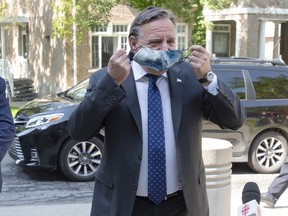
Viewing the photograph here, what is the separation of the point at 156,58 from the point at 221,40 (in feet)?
70.8

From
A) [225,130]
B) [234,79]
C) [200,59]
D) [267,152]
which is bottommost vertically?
[267,152]

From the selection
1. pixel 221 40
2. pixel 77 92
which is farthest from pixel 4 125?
pixel 221 40

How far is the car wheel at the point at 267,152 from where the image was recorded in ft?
27.2

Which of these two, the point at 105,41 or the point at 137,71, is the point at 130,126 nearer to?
the point at 137,71

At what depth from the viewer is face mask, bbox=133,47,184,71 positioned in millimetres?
2568

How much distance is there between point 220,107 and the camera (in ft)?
8.79

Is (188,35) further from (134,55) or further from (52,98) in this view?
(134,55)

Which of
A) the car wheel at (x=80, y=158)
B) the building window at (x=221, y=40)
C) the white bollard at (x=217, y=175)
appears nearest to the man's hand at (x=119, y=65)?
the white bollard at (x=217, y=175)

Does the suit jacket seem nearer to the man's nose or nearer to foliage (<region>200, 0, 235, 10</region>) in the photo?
the man's nose

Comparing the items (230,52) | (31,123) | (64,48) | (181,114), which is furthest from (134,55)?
(230,52)

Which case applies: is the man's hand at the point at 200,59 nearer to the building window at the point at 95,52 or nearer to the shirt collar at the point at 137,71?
the shirt collar at the point at 137,71

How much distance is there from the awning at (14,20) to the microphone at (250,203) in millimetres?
19471

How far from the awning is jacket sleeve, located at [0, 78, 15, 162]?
1776cm

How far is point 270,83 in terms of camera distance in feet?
27.8
